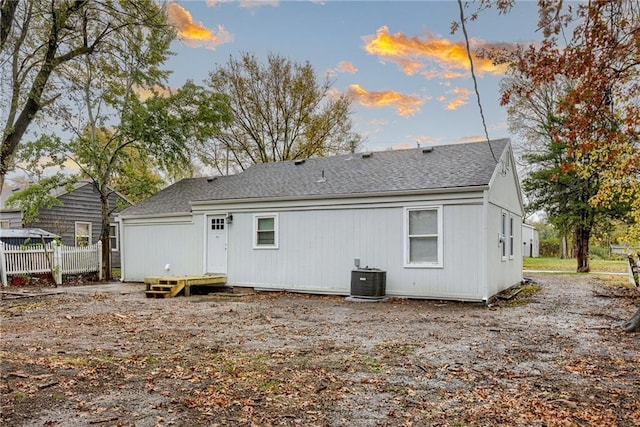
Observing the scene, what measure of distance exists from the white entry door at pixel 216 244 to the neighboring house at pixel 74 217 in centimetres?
693

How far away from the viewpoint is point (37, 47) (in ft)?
31.9

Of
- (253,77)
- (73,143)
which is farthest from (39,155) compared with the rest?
(253,77)

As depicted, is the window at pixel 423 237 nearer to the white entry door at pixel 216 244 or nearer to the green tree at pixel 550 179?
the white entry door at pixel 216 244

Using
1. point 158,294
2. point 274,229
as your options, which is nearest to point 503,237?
point 274,229

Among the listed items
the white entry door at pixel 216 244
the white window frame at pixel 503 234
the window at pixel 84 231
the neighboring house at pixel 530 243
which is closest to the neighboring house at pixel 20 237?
the window at pixel 84 231

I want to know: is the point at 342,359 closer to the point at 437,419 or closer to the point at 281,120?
the point at 437,419

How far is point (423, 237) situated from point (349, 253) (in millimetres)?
2064

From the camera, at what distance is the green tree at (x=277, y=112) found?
24875mm

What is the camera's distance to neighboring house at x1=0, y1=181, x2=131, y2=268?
19469 mm

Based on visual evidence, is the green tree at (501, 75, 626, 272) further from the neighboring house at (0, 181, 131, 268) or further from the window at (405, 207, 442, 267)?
the neighboring house at (0, 181, 131, 268)

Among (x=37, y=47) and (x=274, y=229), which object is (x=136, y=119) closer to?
(x=37, y=47)

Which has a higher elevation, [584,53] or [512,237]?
[584,53]

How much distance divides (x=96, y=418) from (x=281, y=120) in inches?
898

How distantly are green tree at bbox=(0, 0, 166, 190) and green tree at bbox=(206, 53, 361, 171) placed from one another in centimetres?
1430
